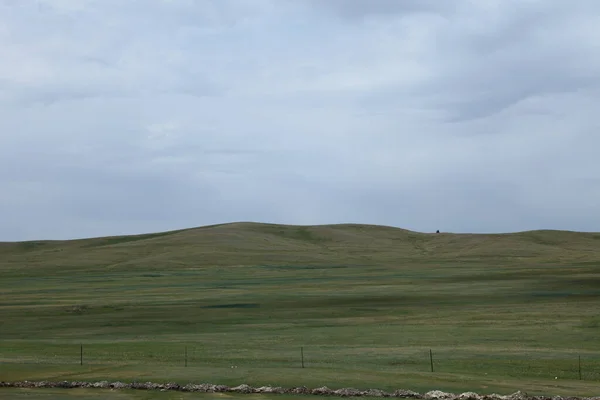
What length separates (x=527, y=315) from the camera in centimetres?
6347

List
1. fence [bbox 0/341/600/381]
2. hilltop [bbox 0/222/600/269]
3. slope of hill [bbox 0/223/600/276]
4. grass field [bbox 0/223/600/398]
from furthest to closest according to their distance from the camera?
hilltop [bbox 0/222/600/269], slope of hill [bbox 0/223/600/276], fence [bbox 0/341/600/381], grass field [bbox 0/223/600/398]

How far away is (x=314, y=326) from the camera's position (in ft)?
198

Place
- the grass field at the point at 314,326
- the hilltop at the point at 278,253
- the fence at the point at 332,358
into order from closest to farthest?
the grass field at the point at 314,326 < the fence at the point at 332,358 < the hilltop at the point at 278,253

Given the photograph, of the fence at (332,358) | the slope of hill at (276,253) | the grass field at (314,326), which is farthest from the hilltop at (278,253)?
the fence at (332,358)

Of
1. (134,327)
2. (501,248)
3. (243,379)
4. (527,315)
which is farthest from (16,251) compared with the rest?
(243,379)

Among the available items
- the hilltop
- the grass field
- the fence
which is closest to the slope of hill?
the hilltop

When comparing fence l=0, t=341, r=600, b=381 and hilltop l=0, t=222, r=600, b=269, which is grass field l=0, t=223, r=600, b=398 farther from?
hilltop l=0, t=222, r=600, b=269

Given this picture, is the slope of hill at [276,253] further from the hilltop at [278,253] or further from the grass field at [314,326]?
the grass field at [314,326]

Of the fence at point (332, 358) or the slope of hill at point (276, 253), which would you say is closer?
the fence at point (332, 358)

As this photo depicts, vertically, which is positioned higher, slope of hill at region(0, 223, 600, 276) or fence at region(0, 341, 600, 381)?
slope of hill at region(0, 223, 600, 276)

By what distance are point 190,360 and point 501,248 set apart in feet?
459

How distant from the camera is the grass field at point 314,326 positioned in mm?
38094

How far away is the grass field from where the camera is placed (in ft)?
125

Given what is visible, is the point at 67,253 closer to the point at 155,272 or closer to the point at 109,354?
the point at 155,272
